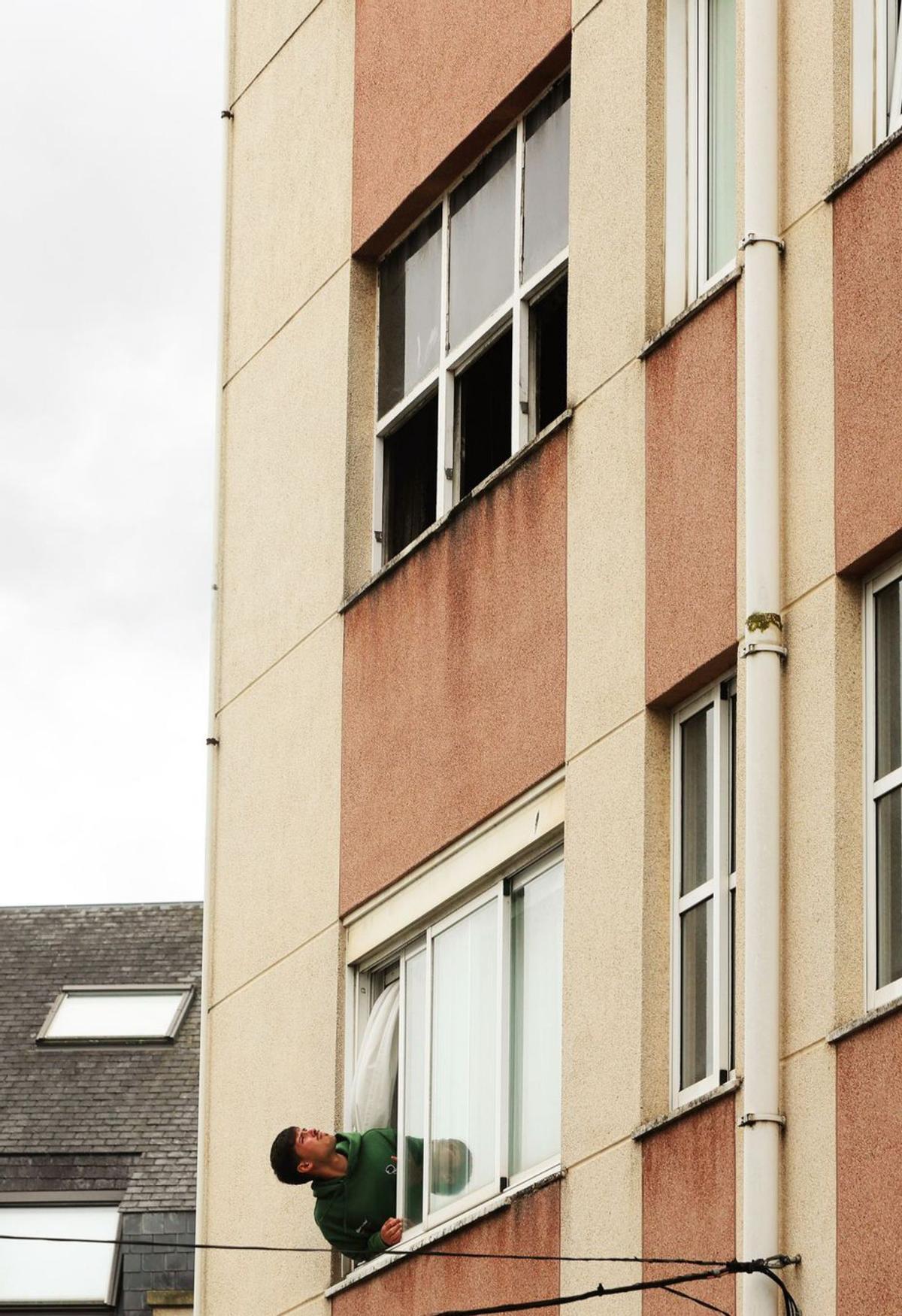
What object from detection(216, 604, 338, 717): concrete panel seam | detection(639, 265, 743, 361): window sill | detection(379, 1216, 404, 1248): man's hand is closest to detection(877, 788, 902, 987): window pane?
detection(639, 265, 743, 361): window sill

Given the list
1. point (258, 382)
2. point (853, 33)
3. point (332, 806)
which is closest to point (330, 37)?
point (258, 382)

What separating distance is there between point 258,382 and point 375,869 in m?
3.69

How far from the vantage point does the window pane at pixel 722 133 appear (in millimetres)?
13148

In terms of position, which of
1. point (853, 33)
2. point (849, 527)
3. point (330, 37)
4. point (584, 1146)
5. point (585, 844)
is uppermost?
point (330, 37)

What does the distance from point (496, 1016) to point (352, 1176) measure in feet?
4.07

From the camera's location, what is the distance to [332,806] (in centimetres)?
1552

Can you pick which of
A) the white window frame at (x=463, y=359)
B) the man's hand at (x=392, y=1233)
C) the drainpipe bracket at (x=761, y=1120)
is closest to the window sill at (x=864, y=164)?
the white window frame at (x=463, y=359)

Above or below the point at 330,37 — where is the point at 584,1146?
below

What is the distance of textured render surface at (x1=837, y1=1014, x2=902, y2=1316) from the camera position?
1024 centimetres

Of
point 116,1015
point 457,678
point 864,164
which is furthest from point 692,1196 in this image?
point 116,1015

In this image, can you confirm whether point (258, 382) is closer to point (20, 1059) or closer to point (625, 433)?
point (625, 433)

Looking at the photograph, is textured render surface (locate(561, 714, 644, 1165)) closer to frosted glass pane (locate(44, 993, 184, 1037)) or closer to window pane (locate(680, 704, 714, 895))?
window pane (locate(680, 704, 714, 895))

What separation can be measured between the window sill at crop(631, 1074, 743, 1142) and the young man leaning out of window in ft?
7.61

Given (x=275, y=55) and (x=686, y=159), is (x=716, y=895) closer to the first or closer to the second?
(x=686, y=159)
